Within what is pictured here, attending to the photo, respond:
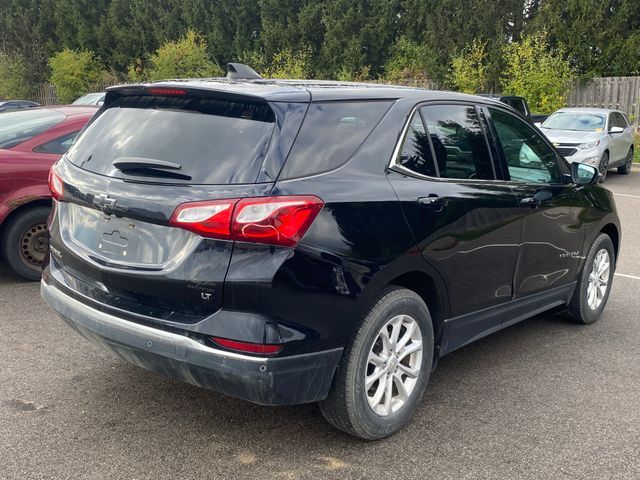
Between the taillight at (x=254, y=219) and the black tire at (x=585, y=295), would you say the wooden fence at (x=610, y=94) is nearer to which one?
the black tire at (x=585, y=295)

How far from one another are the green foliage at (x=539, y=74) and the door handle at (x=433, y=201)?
20078mm

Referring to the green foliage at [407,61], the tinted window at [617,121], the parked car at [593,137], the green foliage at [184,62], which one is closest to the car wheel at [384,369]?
the parked car at [593,137]

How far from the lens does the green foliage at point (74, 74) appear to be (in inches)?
1355

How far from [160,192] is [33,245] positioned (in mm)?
Result: 3604

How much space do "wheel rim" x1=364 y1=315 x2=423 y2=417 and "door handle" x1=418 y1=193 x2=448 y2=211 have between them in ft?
1.91

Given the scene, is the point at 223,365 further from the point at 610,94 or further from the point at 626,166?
the point at 610,94

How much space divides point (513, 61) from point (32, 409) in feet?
71.1

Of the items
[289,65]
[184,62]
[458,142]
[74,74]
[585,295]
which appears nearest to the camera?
[458,142]

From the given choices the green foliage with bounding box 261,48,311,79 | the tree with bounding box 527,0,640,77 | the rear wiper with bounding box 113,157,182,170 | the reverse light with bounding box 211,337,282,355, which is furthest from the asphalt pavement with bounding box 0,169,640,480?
the green foliage with bounding box 261,48,311,79

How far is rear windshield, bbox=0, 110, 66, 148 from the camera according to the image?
604 cm

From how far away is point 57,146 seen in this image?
20.0 ft

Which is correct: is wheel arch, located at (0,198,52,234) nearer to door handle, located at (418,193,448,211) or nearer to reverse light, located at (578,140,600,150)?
door handle, located at (418,193,448,211)

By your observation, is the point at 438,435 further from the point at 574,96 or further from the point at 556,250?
the point at 574,96

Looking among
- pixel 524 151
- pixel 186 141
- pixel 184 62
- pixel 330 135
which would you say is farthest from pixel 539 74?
pixel 186 141
